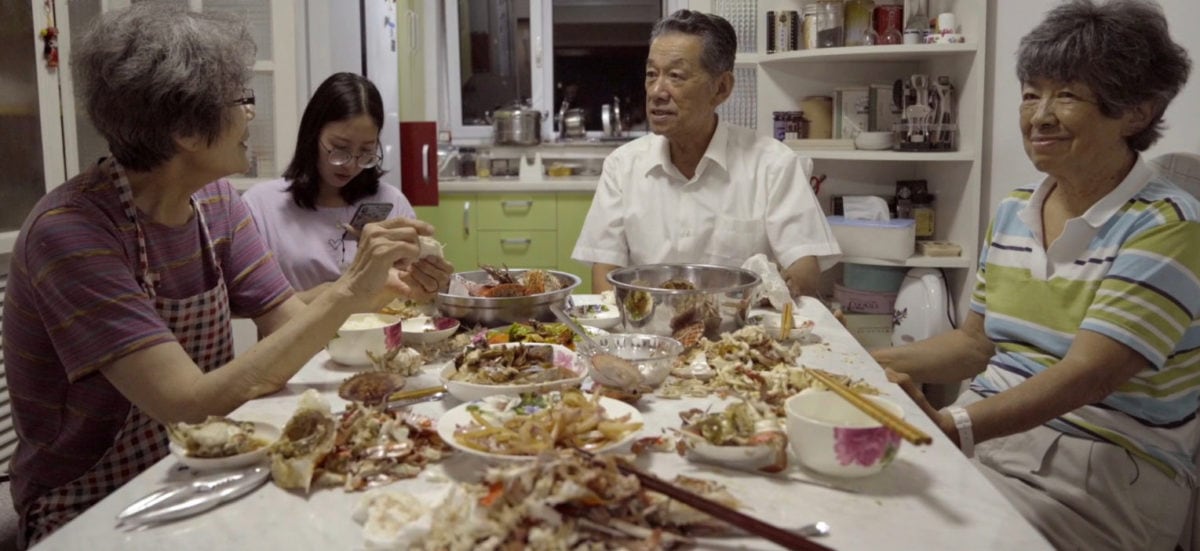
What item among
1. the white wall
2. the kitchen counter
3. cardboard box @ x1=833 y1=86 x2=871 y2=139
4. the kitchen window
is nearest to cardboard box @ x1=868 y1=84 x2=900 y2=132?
cardboard box @ x1=833 y1=86 x2=871 y2=139

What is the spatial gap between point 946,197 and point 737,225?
4.03 feet

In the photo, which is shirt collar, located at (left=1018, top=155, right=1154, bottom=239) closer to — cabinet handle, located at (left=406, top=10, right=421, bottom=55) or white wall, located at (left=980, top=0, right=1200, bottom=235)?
white wall, located at (left=980, top=0, right=1200, bottom=235)

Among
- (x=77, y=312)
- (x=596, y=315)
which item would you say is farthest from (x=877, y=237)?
(x=77, y=312)

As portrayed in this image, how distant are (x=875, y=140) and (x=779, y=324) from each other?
1.74 metres

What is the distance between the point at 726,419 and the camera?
110 cm

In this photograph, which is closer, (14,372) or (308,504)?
(308,504)

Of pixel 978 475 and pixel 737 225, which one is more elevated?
pixel 737 225

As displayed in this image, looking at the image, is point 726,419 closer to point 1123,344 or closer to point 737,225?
point 1123,344

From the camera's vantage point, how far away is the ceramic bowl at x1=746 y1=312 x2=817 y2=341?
1.71m

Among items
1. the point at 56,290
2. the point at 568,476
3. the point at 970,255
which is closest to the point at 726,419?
the point at 568,476

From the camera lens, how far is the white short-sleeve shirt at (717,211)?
2516 millimetres

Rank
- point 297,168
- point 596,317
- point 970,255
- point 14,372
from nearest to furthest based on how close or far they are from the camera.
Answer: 1. point 14,372
2. point 596,317
3. point 297,168
4. point 970,255

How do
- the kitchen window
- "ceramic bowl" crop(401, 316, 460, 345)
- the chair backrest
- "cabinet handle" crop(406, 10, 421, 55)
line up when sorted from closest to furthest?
1. "ceramic bowl" crop(401, 316, 460, 345)
2. the chair backrest
3. "cabinet handle" crop(406, 10, 421, 55)
4. the kitchen window

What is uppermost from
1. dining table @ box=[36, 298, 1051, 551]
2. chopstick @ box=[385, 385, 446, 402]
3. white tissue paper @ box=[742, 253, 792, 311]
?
white tissue paper @ box=[742, 253, 792, 311]
